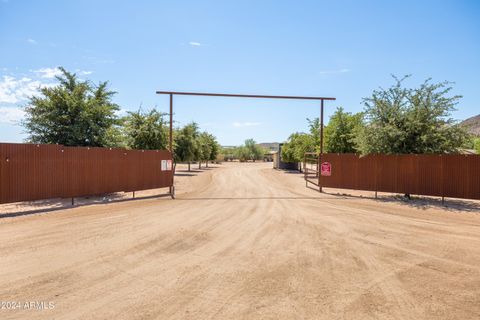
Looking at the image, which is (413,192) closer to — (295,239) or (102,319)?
(295,239)

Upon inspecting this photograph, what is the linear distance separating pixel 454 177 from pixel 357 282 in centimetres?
1392

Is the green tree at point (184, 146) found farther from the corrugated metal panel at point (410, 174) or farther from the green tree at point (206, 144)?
the corrugated metal panel at point (410, 174)

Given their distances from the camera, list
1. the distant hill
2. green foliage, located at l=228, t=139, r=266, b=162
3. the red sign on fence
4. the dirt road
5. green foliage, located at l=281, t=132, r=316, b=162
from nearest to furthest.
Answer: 1. the dirt road
2. the distant hill
3. the red sign on fence
4. green foliage, located at l=281, t=132, r=316, b=162
5. green foliage, located at l=228, t=139, r=266, b=162

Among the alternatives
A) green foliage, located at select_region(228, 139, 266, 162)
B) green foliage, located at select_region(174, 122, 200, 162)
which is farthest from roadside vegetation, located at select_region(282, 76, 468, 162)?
green foliage, located at select_region(228, 139, 266, 162)

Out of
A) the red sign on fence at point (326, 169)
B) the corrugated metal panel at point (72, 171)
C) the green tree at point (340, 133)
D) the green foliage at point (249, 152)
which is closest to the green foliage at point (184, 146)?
the green tree at point (340, 133)

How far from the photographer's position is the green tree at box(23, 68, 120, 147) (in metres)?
18.2

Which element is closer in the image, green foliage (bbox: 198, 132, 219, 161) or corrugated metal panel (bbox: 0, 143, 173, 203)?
corrugated metal panel (bbox: 0, 143, 173, 203)

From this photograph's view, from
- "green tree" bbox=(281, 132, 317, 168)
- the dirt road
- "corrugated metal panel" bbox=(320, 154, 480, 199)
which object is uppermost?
"green tree" bbox=(281, 132, 317, 168)

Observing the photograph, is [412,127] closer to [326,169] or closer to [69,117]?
[326,169]

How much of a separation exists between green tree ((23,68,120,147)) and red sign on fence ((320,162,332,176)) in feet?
44.5

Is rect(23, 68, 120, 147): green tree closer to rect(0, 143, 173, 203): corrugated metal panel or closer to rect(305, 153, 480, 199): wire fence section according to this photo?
rect(0, 143, 173, 203): corrugated metal panel

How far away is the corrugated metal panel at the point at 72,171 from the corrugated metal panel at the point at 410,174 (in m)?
11.1

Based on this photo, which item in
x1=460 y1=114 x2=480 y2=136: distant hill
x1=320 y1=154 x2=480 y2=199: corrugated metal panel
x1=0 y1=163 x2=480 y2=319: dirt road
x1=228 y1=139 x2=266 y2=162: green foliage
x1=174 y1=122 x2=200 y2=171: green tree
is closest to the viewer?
x1=0 y1=163 x2=480 y2=319: dirt road

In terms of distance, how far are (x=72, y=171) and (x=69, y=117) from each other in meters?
4.73
